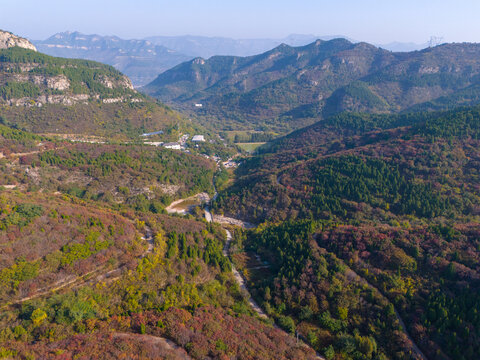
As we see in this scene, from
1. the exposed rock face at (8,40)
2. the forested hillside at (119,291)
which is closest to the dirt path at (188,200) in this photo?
the forested hillside at (119,291)

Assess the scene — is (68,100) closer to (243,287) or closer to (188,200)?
(188,200)

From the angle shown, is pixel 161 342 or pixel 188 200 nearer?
pixel 161 342

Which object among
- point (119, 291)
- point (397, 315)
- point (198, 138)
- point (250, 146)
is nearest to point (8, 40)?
point (198, 138)

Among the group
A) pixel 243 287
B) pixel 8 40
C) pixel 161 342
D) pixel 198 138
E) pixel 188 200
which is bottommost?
pixel 188 200

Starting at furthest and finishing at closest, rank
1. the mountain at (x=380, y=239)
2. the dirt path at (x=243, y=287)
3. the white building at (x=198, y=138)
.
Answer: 1. the white building at (x=198, y=138)
2. the dirt path at (x=243, y=287)
3. the mountain at (x=380, y=239)

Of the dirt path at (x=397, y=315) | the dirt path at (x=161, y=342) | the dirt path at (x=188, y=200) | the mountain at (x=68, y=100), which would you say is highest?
the mountain at (x=68, y=100)

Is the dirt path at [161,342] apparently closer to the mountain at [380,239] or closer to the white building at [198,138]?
the mountain at [380,239]

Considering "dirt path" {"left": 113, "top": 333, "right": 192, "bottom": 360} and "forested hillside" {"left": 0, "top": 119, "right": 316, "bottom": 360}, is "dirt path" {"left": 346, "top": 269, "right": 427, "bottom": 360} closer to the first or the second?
"forested hillside" {"left": 0, "top": 119, "right": 316, "bottom": 360}

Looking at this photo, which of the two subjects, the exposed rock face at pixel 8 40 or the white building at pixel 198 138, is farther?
the exposed rock face at pixel 8 40
